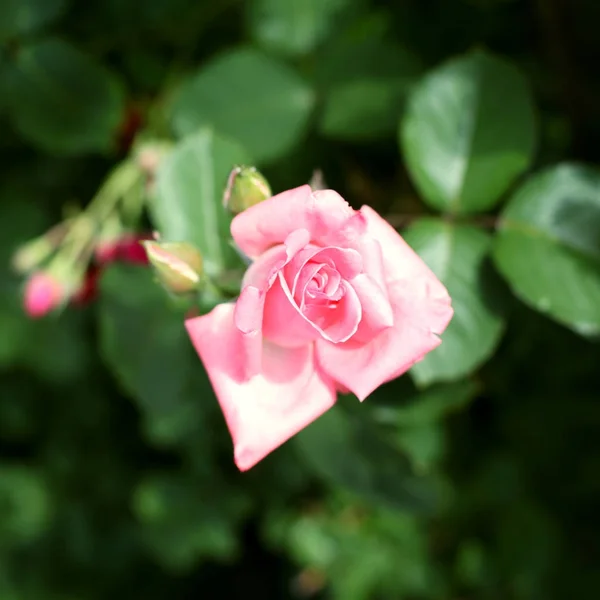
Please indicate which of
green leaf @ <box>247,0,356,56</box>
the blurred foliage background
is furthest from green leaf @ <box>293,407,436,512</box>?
green leaf @ <box>247,0,356,56</box>

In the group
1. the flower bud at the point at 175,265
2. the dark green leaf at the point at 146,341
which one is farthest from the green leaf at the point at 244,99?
the flower bud at the point at 175,265

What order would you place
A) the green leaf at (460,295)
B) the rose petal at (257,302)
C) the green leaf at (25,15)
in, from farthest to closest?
the green leaf at (25,15), the green leaf at (460,295), the rose petal at (257,302)

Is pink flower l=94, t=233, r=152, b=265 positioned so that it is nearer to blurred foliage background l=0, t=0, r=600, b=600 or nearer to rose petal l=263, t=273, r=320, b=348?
blurred foliage background l=0, t=0, r=600, b=600

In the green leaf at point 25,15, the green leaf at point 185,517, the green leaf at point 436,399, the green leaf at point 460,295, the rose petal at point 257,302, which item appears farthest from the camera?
the green leaf at point 185,517

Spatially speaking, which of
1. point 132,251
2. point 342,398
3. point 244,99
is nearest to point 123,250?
point 132,251

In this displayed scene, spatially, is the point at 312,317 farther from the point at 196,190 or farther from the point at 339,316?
the point at 196,190

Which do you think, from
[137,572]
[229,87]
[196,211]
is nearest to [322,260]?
[196,211]

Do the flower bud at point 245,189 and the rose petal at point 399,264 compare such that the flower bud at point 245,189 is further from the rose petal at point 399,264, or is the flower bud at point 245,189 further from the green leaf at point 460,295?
the green leaf at point 460,295

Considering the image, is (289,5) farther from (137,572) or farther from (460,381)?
(137,572)

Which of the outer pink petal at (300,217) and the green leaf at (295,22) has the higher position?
the outer pink petal at (300,217)
